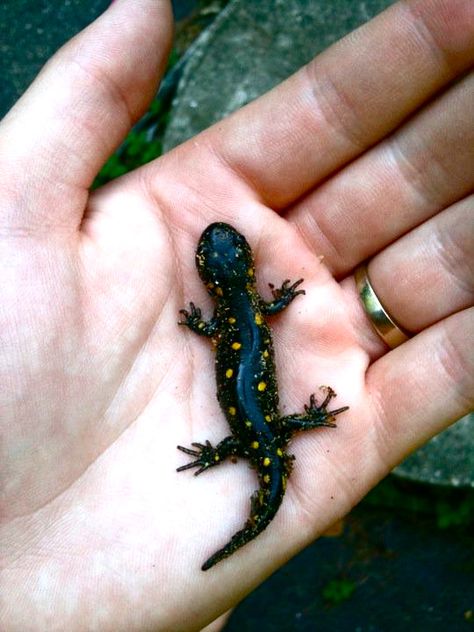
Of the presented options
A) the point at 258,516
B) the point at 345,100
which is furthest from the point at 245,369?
the point at 345,100

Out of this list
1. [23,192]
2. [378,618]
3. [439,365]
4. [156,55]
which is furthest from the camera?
[378,618]

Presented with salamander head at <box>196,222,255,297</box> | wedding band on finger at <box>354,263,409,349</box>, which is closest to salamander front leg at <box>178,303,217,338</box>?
salamander head at <box>196,222,255,297</box>

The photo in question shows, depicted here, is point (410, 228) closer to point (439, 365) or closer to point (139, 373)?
point (439, 365)

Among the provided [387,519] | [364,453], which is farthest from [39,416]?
[387,519]

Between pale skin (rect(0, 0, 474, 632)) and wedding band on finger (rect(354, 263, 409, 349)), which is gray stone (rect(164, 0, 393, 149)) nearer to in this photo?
pale skin (rect(0, 0, 474, 632))

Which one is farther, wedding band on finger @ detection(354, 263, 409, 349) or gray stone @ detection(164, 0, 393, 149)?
gray stone @ detection(164, 0, 393, 149)

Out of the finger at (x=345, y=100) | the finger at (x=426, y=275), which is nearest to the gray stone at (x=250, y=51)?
A: the finger at (x=345, y=100)

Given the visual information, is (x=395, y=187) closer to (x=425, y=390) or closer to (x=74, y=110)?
(x=425, y=390)

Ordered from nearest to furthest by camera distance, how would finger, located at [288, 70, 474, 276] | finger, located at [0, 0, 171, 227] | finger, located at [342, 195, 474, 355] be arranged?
finger, located at [0, 0, 171, 227] < finger, located at [288, 70, 474, 276] < finger, located at [342, 195, 474, 355]
